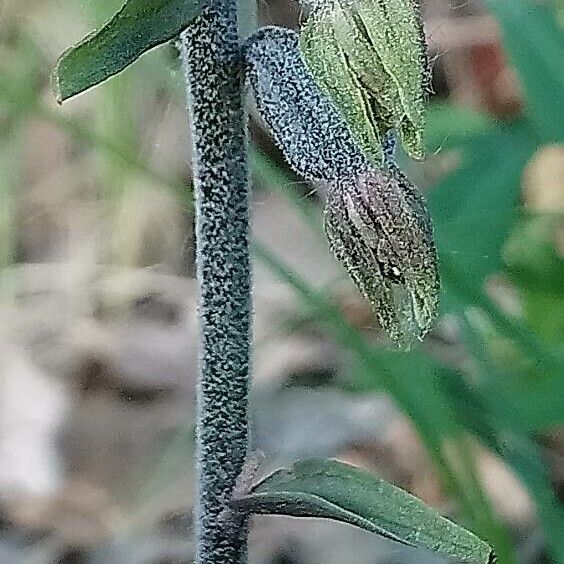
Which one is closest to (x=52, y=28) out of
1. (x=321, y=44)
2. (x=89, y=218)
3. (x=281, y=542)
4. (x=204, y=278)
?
(x=89, y=218)

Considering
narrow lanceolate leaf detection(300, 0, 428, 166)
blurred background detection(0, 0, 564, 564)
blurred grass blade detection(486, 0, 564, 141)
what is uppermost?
A: narrow lanceolate leaf detection(300, 0, 428, 166)

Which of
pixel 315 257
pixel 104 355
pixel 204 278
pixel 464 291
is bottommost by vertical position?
pixel 315 257

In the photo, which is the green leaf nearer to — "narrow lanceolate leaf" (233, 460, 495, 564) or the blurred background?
the blurred background

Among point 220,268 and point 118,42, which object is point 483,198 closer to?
point 220,268

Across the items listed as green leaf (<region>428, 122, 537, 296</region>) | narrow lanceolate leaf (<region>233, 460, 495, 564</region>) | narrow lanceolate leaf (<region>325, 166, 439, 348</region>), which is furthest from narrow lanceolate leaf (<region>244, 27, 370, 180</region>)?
green leaf (<region>428, 122, 537, 296</region>)

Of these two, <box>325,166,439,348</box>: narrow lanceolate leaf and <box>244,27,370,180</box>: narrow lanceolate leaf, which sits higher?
<box>244,27,370,180</box>: narrow lanceolate leaf

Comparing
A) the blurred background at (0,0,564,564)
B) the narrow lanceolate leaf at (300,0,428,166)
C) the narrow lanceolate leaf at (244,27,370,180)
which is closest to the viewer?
the narrow lanceolate leaf at (300,0,428,166)

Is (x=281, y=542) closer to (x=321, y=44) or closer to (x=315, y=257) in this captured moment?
(x=315, y=257)

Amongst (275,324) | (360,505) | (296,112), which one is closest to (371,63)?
(296,112)
